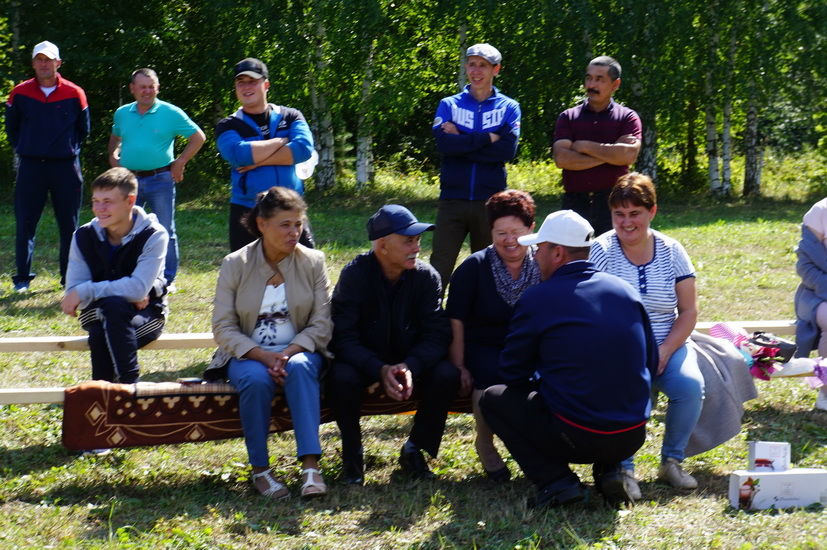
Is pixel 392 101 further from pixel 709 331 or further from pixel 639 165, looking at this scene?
pixel 709 331

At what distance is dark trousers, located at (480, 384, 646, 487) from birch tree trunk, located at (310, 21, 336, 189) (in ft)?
38.9

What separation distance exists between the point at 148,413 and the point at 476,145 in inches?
107

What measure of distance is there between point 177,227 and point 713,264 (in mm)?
6429

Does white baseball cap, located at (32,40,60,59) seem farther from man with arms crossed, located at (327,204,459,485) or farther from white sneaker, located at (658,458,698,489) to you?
white sneaker, located at (658,458,698,489)

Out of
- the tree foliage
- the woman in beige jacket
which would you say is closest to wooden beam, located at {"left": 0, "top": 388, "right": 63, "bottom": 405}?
the woman in beige jacket

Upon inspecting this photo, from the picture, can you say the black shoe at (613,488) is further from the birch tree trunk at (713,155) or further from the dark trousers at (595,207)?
the birch tree trunk at (713,155)

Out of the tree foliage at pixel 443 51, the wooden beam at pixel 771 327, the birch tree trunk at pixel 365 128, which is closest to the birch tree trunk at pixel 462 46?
the tree foliage at pixel 443 51

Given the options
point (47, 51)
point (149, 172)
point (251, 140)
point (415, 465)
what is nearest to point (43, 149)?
point (47, 51)

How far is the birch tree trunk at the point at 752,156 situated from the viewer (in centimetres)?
1666

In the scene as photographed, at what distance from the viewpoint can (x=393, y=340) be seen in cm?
486

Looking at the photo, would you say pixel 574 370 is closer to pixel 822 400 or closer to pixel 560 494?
pixel 560 494

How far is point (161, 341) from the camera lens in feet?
17.2

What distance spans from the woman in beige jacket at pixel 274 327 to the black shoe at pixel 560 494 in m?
0.92

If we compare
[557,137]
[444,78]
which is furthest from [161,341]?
[444,78]
